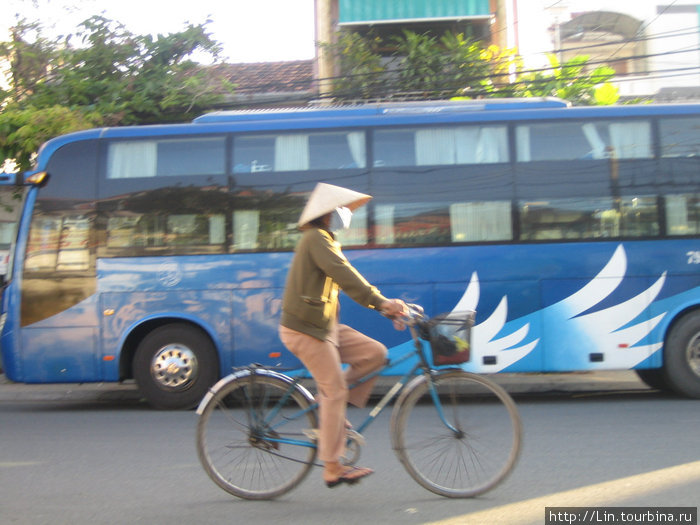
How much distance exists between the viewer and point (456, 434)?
4.35 m

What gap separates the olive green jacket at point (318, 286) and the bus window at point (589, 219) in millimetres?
4407

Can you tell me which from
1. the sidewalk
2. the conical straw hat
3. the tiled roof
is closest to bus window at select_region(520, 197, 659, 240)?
the sidewalk

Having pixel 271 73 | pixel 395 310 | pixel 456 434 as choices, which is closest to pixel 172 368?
pixel 456 434

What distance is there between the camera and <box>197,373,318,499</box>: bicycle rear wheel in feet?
14.4

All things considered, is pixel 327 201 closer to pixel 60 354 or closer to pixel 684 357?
pixel 60 354

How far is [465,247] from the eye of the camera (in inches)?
320

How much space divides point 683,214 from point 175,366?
18.8 ft

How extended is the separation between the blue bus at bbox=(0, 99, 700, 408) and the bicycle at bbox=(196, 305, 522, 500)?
378cm

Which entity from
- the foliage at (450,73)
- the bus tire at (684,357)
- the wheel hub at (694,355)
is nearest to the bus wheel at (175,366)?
the bus tire at (684,357)

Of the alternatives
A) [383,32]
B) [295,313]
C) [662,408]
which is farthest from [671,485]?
[383,32]

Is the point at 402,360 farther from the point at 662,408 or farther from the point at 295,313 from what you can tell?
the point at 662,408

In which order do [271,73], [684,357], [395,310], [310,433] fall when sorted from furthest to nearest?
1. [271,73]
2. [684,357]
3. [310,433]
4. [395,310]

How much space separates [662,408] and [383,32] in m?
→ 12.4

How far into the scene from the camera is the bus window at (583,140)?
822 centimetres
